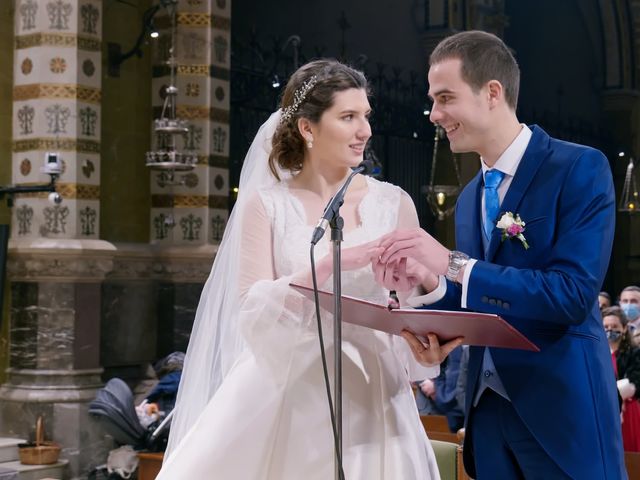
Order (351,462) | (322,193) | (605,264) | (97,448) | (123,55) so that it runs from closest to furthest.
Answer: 1. (605,264)
2. (351,462)
3. (322,193)
4. (97,448)
5. (123,55)

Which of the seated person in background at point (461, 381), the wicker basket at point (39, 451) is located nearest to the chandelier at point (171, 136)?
the wicker basket at point (39, 451)

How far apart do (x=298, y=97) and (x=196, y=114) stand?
20.6ft

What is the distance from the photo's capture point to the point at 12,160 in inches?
360

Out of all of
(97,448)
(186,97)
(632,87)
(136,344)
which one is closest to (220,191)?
(186,97)

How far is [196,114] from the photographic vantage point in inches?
400

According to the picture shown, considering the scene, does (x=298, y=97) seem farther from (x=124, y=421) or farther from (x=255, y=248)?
(x=124, y=421)

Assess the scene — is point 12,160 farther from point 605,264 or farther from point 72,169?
point 605,264

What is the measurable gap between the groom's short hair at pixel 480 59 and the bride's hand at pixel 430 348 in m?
0.63

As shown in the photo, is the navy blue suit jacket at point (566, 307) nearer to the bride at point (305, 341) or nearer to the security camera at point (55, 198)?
the bride at point (305, 341)

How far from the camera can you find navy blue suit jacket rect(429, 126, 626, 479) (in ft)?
9.11

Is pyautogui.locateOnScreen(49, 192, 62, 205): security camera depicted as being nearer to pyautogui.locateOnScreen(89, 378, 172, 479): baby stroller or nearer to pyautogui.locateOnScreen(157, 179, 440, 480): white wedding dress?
pyautogui.locateOnScreen(89, 378, 172, 479): baby stroller

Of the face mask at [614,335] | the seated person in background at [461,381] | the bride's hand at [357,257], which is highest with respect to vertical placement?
the bride's hand at [357,257]

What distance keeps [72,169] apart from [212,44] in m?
1.90

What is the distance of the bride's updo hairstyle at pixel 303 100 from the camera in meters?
3.93
